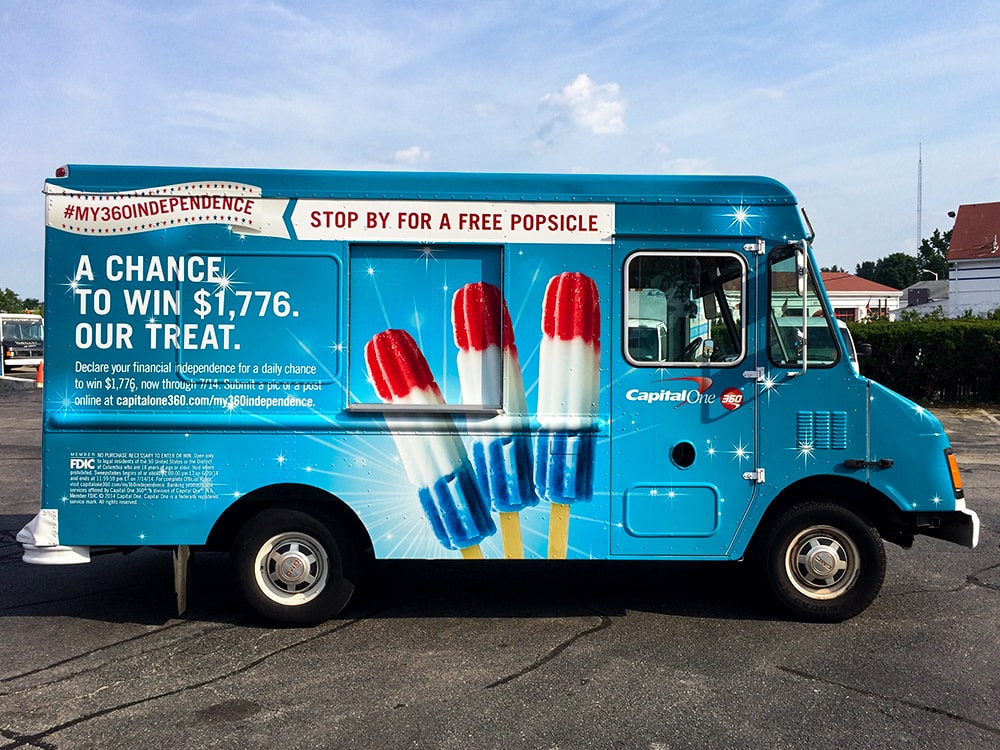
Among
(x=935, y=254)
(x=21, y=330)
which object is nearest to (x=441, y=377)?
(x=21, y=330)

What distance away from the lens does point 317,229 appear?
5.35m

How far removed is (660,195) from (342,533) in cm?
293

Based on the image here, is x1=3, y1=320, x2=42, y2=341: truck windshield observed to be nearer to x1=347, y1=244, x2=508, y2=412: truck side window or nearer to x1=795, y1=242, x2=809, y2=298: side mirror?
x1=347, y1=244, x2=508, y2=412: truck side window

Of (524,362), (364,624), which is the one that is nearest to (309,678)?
(364,624)

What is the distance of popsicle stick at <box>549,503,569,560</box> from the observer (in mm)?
5406

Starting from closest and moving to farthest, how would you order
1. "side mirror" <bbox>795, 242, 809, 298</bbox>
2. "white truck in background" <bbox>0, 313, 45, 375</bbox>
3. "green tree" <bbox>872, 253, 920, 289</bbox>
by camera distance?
"side mirror" <bbox>795, 242, 809, 298</bbox> < "white truck in background" <bbox>0, 313, 45, 375</bbox> < "green tree" <bbox>872, 253, 920, 289</bbox>

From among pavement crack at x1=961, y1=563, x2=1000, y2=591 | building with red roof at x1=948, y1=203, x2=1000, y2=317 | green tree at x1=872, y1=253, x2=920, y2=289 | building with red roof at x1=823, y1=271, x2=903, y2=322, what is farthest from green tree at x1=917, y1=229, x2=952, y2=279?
pavement crack at x1=961, y1=563, x2=1000, y2=591

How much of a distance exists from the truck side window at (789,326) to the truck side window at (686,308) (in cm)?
19

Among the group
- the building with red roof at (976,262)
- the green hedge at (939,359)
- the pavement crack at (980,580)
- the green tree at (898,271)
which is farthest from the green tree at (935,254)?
the pavement crack at (980,580)

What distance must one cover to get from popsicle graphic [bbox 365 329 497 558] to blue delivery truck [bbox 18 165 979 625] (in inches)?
0.6

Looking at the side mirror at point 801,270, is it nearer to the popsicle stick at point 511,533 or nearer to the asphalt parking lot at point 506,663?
Answer: the asphalt parking lot at point 506,663

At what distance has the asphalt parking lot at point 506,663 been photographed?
160 inches

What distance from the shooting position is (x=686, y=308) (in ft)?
17.8

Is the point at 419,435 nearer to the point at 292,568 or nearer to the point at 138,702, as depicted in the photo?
the point at 292,568
